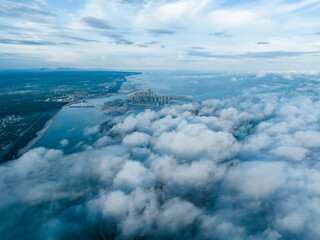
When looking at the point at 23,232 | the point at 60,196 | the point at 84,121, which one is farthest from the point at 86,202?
the point at 84,121

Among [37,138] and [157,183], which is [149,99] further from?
[157,183]

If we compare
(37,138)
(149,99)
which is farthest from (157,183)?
(149,99)

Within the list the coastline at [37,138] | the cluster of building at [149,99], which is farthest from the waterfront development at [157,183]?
the cluster of building at [149,99]

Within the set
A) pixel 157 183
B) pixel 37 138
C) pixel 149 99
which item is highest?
pixel 149 99

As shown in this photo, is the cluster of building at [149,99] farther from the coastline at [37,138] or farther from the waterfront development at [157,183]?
the waterfront development at [157,183]

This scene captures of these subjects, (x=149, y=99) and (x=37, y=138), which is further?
(x=149, y=99)

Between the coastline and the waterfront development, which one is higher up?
the coastline

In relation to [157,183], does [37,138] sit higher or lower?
higher

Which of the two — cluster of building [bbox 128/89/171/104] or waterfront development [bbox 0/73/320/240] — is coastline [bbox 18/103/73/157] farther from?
cluster of building [bbox 128/89/171/104]

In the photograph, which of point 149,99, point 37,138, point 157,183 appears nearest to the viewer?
point 157,183

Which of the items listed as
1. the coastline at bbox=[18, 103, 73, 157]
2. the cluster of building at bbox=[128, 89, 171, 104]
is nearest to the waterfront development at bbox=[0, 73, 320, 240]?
the coastline at bbox=[18, 103, 73, 157]

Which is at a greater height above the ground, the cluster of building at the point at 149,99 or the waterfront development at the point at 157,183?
the cluster of building at the point at 149,99

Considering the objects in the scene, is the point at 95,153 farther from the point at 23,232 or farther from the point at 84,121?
the point at 84,121
